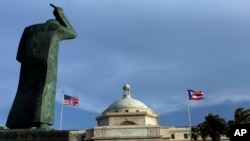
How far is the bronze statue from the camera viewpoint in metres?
11.6

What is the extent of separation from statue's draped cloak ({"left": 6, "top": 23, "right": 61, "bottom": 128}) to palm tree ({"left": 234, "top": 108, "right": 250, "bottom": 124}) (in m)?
33.4

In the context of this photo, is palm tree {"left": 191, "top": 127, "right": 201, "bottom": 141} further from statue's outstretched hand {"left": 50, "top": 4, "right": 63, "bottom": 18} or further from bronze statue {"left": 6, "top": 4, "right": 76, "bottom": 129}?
bronze statue {"left": 6, "top": 4, "right": 76, "bottom": 129}

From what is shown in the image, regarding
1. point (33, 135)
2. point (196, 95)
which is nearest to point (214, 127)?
point (196, 95)

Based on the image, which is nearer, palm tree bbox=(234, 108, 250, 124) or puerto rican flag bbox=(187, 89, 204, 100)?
palm tree bbox=(234, 108, 250, 124)

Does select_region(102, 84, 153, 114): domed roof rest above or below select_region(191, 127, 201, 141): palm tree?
above

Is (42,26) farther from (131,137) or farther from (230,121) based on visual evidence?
(131,137)

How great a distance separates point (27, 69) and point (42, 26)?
68.5 inches

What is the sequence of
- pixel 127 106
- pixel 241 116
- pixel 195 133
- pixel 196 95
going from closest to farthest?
pixel 241 116
pixel 196 95
pixel 195 133
pixel 127 106

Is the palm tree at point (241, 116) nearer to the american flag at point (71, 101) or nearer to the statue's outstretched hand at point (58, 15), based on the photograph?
the american flag at point (71, 101)

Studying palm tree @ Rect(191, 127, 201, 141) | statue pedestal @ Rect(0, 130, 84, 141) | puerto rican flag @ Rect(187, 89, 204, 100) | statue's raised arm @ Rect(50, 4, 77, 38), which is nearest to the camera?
statue pedestal @ Rect(0, 130, 84, 141)

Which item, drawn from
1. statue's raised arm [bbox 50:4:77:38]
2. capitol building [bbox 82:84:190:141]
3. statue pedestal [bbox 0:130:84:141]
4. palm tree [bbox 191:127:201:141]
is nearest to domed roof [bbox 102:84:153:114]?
capitol building [bbox 82:84:190:141]

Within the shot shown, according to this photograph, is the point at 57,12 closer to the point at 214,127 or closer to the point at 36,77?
the point at 36,77

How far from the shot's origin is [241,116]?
4131 centimetres

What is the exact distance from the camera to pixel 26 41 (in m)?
12.8
